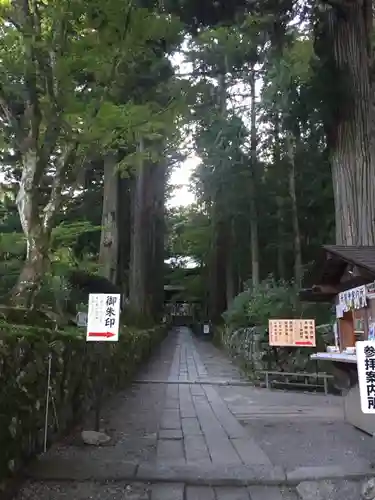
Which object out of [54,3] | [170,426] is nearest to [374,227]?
[170,426]

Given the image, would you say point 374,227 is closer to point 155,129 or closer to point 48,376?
point 155,129

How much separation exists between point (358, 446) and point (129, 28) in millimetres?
5238

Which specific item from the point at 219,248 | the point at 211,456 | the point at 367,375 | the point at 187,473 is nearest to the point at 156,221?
the point at 219,248

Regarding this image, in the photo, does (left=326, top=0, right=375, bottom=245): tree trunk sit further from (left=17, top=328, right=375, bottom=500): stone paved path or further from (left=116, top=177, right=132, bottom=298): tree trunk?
(left=116, top=177, right=132, bottom=298): tree trunk

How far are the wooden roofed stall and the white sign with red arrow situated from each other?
286 centimetres

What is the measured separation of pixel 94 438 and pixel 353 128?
656 cm

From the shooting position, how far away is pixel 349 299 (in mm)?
6301

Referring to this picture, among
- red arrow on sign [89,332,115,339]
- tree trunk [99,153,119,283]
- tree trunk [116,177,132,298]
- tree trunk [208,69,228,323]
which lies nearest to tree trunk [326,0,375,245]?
red arrow on sign [89,332,115,339]

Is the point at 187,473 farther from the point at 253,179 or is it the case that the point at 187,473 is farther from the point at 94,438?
the point at 253,179

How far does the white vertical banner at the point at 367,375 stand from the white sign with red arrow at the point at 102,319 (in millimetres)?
2903

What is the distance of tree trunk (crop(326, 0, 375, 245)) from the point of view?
808 centimetres

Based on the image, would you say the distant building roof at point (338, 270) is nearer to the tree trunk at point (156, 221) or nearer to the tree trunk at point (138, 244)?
the tree trunk at point (138, 244)

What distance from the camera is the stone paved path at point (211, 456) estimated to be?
11.9ft

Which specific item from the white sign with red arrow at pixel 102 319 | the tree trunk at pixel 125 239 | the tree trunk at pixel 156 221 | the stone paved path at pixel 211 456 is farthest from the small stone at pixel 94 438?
the tree trunk at pixel 156 221
